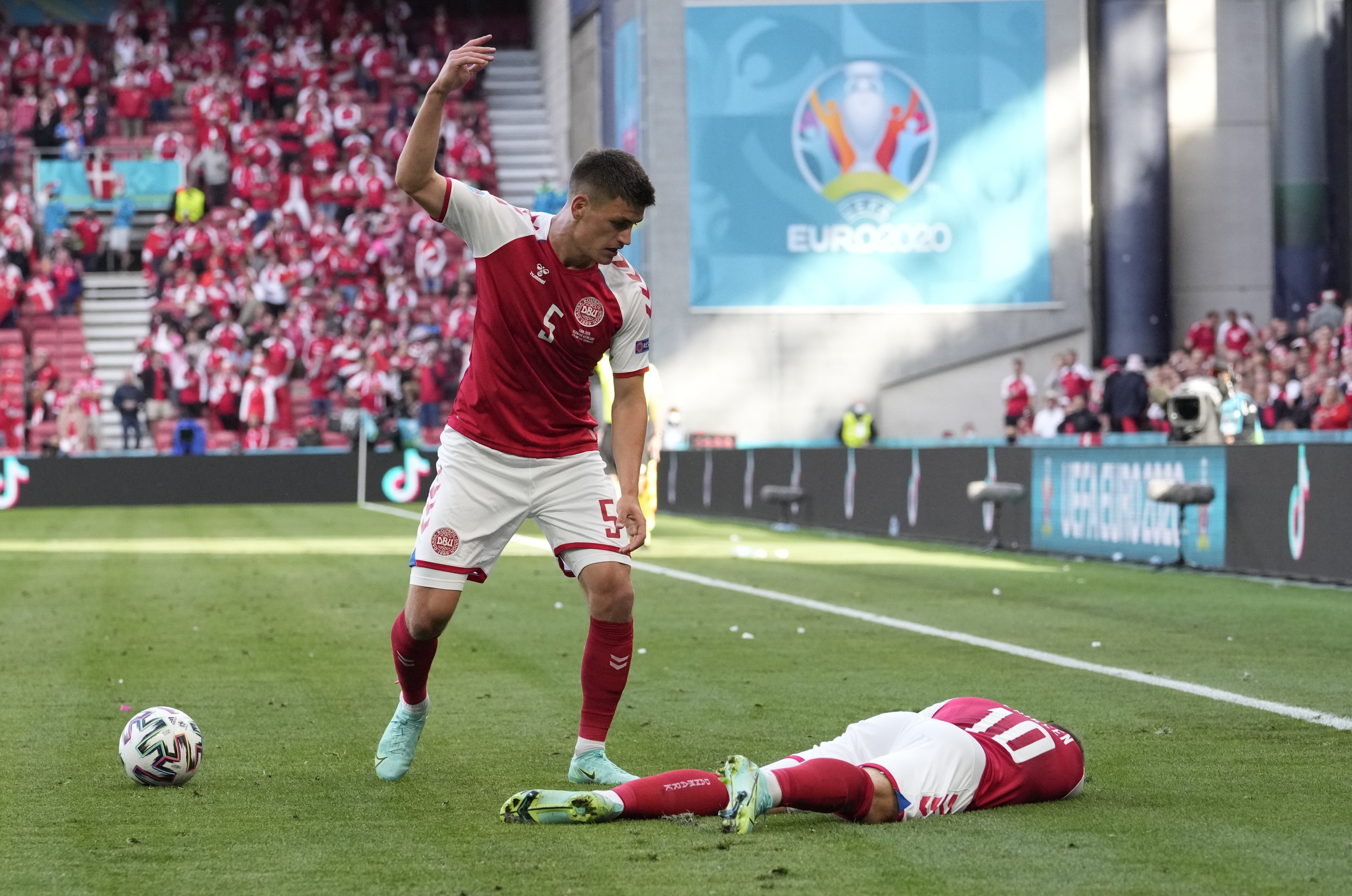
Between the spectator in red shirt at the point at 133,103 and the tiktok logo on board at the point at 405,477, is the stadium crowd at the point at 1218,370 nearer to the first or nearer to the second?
the tiktok logo on board at the point at 405,477

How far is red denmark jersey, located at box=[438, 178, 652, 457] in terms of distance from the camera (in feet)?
19.6

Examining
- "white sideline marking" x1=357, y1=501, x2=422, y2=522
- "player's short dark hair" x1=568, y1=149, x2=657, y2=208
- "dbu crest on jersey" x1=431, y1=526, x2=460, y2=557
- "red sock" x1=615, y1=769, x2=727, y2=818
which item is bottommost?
"red sock" x1=615, y1=769, x2=727, y2=818

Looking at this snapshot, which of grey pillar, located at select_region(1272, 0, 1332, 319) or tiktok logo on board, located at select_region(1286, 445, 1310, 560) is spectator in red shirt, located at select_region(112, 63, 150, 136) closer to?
grey pillar, located at select_region(1272, 0, 1332, 319)

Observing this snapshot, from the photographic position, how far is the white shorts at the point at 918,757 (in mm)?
5270

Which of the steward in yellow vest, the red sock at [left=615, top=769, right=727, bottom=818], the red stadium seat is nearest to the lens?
the red sock at [left=615, top=769, right=727, bottom=818]

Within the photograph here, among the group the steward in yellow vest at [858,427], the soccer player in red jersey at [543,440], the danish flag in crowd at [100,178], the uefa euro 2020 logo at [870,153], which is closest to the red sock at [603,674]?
the soccer player in red jersey at [543,440]

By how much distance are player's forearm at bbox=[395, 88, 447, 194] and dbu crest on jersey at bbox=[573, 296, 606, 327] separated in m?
0.64

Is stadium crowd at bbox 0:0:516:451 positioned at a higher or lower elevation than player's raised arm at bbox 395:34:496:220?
higher

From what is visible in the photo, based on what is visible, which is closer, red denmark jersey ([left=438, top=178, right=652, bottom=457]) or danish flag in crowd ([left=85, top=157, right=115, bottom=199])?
red denmark jersey ([left=438, top=178, right=652, bottom=457])

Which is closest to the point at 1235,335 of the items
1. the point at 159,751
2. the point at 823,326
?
the point at 823,326

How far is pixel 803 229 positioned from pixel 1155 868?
32649 mm

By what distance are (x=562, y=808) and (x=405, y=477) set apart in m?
27.5

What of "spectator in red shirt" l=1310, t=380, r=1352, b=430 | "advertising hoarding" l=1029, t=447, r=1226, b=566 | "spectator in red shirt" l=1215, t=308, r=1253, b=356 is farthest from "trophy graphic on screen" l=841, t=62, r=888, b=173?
"advertising hoarding" l=1029, t=447, r=1226, b=566

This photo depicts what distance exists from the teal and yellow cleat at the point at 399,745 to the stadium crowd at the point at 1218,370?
48.9ft
